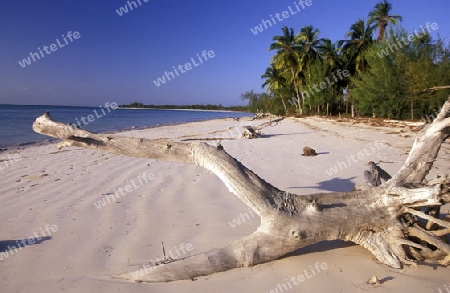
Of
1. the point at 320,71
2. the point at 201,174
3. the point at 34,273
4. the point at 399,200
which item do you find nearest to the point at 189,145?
the point at 34,273

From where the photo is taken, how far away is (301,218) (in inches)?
98.7

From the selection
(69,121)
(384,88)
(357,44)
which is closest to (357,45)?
(357,44)

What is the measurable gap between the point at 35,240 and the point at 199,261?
2.01 meters

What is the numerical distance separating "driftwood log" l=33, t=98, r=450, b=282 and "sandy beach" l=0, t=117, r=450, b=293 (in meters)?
Result: 0.13

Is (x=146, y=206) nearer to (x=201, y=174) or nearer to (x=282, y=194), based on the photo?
(x=201, y=174)

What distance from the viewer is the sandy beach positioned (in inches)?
88.8

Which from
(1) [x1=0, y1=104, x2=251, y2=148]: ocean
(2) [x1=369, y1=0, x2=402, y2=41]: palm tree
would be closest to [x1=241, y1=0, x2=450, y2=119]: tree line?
(2) [x1=369, y1=0, x2=402, y2=41]: palm tree

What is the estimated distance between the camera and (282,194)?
2.66m

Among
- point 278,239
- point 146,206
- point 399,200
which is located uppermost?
point 146,206

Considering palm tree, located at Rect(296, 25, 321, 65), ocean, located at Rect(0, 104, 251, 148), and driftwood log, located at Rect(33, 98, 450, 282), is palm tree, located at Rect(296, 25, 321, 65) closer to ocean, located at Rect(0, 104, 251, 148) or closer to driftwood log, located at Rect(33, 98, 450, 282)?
ocean, located at Rect(0, 104, 251, 148)

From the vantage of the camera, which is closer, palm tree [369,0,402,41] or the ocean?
the ocean

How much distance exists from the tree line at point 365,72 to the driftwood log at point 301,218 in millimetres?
1429

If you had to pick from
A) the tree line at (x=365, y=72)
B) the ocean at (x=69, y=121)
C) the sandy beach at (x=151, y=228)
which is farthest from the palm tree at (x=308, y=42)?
the sandy beach at (x=151, y=228)

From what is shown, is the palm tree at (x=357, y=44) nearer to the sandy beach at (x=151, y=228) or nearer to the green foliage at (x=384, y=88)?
the green foliage at (x=384, y=88)
